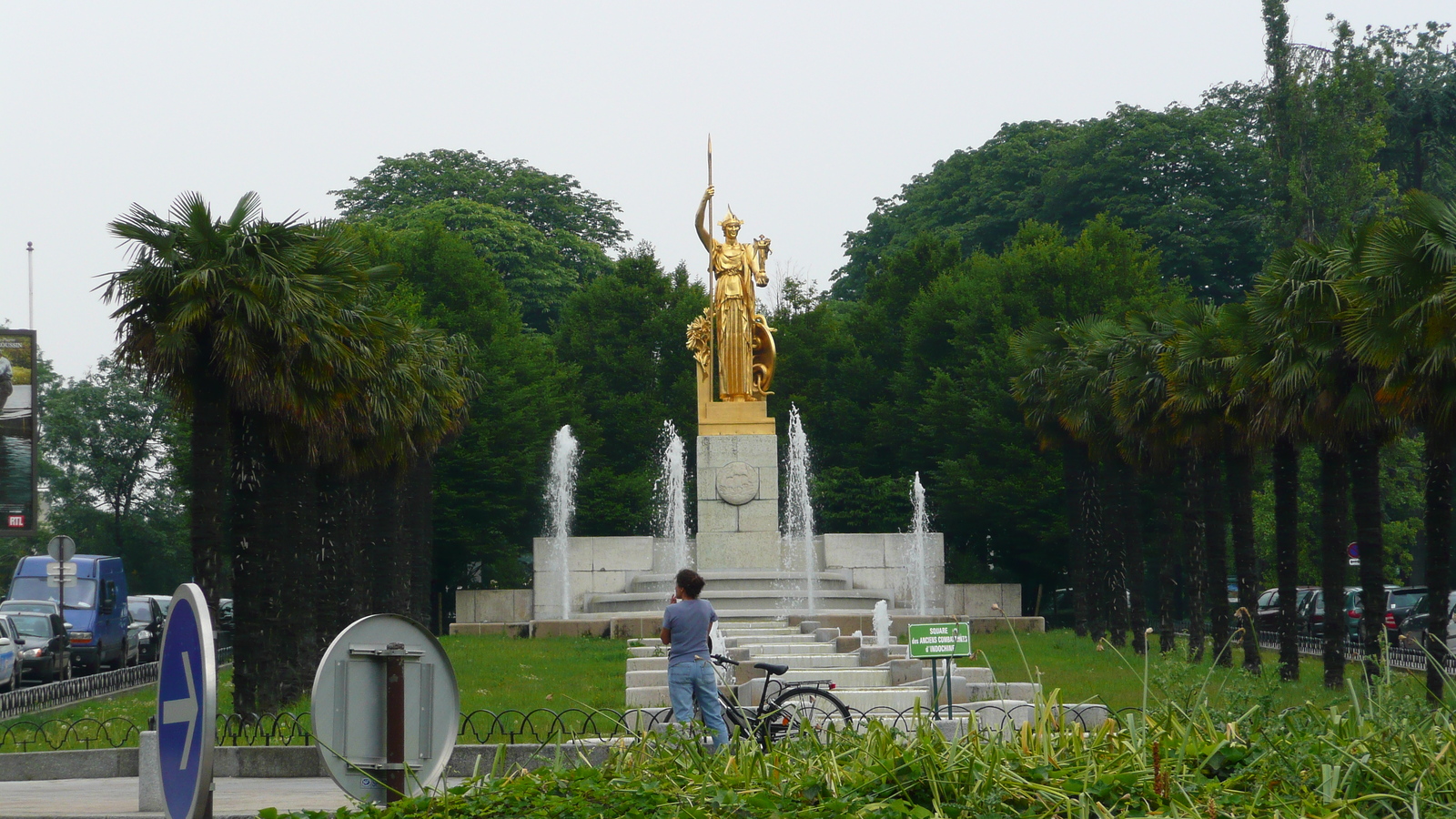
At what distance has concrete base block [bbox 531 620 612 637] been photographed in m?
33.2

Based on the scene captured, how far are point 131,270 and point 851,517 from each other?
29.8 metres

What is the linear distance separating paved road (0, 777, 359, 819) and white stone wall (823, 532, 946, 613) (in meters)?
26.5

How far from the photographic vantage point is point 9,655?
27.2 m

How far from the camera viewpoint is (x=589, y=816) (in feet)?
18.9

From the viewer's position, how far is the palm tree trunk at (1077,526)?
118 ft

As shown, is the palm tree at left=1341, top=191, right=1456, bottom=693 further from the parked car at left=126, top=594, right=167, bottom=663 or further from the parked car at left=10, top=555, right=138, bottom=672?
the parked car at left=126, top=594, right=167, bottom=663

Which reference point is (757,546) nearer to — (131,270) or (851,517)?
(851,517)

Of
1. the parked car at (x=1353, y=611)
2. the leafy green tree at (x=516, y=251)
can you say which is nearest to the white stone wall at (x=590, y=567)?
the parked car at (x=1353, y=611)

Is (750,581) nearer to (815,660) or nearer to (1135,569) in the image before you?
(1135,569)

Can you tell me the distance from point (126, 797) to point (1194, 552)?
21.3m

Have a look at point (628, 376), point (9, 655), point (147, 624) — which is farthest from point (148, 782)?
point (628, 376)

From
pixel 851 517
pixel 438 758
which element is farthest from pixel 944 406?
pixel 438 758

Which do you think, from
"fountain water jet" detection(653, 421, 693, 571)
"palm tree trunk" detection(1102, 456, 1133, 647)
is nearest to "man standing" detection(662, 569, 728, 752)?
"palm tree trunk" detection(1102, 456, 1133, 647)

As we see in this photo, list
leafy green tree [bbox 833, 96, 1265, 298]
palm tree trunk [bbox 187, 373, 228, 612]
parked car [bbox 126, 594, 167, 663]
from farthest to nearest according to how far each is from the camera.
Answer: leafy green tree [bbox 833, 96, 1265, 298] → parked car [bbox 126, 594, 167, 663] → palm tree trunk [bbox 187, 373, 228, 612]
